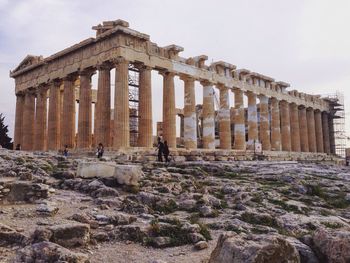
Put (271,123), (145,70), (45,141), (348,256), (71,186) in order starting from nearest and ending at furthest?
(348,256)
(71,186)
(145,70)
(45,141)
(271,123)

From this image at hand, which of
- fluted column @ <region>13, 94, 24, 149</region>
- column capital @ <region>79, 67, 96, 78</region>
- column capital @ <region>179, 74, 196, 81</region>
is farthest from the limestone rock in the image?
fluted column @ <region>13, 94, 24, 149</region>

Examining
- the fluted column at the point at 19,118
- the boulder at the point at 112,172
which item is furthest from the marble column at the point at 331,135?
the boulder at the point at 112,172

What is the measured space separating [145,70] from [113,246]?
20.8 metres

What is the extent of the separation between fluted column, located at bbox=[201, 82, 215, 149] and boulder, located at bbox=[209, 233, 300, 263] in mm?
26196

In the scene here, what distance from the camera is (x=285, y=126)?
131 feet

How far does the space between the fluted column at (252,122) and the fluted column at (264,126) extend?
2.03 m

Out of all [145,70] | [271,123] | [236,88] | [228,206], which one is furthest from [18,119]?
[228,206]

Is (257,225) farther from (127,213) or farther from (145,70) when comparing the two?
(145,70)

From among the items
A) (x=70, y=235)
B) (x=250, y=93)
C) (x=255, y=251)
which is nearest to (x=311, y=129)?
(x=250, y=93)

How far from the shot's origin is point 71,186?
10070 mm

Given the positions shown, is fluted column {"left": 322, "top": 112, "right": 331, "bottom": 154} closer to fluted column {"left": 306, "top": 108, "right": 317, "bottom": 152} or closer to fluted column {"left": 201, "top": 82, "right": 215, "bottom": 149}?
fluted column {"left": 306, "top": 108, "right": 317, "bottom": 152}

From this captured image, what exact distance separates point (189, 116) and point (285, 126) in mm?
15407

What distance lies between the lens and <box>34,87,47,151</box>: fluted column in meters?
31.6

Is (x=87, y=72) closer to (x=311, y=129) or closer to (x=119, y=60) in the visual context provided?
(x=119, y=60)
